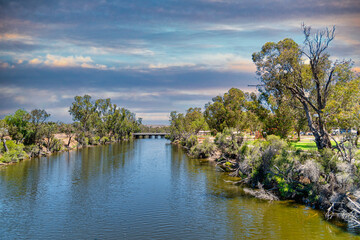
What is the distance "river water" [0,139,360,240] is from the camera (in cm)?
2395

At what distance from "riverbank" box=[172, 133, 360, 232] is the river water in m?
1.54

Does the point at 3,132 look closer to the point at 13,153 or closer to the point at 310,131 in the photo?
the point at 13,153

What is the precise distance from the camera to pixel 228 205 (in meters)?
31.6

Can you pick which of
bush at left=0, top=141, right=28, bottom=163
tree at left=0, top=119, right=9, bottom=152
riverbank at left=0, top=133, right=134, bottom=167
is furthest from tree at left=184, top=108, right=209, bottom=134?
tree at left=0, top=119, right=9, bottom=152

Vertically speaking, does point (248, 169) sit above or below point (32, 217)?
above

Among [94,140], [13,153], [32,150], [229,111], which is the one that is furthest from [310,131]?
[94,140]

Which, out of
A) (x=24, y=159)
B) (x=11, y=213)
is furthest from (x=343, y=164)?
(x=24, y=159)

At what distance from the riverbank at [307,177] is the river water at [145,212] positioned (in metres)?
1.54

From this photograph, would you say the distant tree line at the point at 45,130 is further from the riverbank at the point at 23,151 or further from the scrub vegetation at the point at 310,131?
the scrub vegetation at the point at 310,131

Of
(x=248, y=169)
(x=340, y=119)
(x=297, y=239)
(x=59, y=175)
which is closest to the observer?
(x=297, y=239)

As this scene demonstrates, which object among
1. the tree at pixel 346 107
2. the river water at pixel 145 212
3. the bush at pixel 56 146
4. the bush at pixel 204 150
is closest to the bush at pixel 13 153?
the bush at pixel 56 146

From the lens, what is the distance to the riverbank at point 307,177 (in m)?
25.3

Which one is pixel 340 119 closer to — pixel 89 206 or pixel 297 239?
pixel 297 239

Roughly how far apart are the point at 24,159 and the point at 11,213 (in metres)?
47.5
